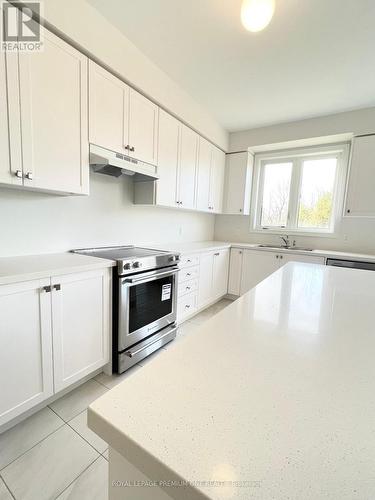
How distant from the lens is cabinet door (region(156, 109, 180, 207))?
245 centimetres

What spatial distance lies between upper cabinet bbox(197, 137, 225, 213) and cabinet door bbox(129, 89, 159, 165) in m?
0.93

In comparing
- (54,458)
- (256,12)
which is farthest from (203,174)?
(54,458)

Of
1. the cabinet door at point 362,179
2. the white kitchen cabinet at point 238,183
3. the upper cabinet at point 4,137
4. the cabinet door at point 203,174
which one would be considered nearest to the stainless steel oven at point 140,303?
the upper cabinet at point 4,137

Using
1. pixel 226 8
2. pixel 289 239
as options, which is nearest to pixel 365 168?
pixel 289 239

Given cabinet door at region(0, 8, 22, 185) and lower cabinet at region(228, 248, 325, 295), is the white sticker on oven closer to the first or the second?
cabinet door at region(0, 8, 22, 185)

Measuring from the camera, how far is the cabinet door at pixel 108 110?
1.76 m

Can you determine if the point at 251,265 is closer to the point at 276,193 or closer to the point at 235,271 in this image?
the point at 235,271

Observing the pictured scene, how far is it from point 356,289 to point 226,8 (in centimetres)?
198

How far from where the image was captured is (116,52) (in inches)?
72.4

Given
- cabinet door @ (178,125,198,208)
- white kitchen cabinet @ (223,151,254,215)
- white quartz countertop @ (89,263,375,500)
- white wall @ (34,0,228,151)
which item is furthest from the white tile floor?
white kitchen cabinet @ (223,151,254,215)

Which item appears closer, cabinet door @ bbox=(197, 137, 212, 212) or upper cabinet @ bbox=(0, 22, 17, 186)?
upper cabinet @ bbox=(0, 22, 17, 186)

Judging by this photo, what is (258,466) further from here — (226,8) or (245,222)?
(245,222)

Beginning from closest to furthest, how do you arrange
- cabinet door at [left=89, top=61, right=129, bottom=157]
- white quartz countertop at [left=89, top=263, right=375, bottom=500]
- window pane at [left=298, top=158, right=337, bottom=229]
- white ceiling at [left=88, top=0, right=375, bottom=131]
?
white quartz countertop at [left=89, top=263, right=375, bottom=500], white ceiling at [left=88, top=0, right=375, bottom=131], cabinet door at [left=89, top=61, right=129, bottom=157], window pane at [left=298, top=158, right=337, bottom=229]

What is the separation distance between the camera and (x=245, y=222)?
4.02m
